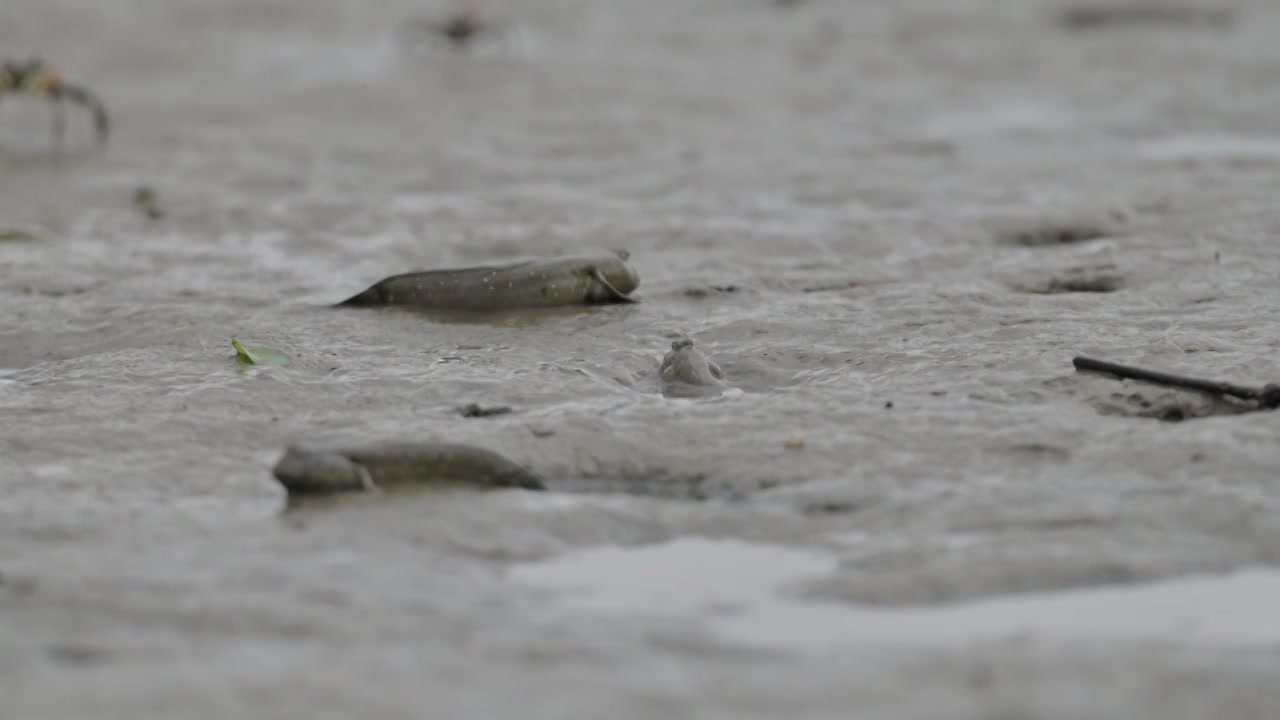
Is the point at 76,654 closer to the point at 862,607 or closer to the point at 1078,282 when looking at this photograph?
the point at 862,607

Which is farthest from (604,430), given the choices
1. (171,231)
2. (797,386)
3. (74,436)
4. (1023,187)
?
(1023,187)

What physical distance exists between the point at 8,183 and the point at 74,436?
3.68 meters

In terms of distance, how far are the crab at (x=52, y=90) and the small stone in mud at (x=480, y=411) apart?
14.7ft

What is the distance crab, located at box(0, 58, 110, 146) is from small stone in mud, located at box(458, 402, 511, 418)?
177 inches

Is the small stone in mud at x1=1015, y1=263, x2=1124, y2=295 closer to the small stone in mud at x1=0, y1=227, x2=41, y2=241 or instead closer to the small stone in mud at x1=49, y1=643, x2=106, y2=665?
the small stone in mud at x1=49, y1=643, x2=106, y2=665

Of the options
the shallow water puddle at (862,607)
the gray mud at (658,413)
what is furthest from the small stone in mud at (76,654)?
the shallow water puddle at (862,607)

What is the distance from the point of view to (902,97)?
30.0ft

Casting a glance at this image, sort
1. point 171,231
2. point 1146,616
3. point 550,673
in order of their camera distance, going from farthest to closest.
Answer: point 171,231
point 1146,616
point 550,673

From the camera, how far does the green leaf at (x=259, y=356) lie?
170 inches

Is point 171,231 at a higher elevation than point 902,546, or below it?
higher

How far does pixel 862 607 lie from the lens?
2834mm

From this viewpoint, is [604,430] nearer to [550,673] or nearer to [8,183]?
[550,673]

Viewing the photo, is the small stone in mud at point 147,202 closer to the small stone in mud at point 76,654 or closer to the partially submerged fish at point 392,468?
the partially submerged fish at point 392,468

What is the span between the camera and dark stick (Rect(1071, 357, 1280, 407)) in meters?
3.63
